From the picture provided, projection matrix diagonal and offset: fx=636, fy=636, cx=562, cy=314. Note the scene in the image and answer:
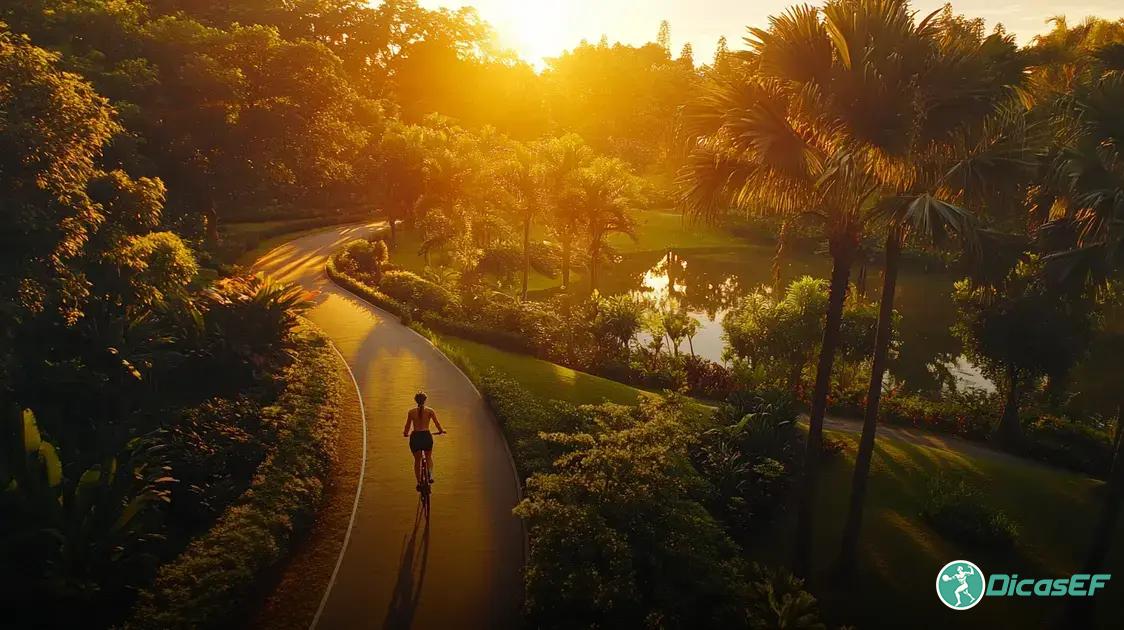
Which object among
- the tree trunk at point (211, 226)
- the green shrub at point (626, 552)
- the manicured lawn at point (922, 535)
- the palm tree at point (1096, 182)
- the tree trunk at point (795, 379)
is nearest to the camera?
the green shrub at point (626, 552)

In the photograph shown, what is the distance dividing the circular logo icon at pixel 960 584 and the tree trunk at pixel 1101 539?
4.18ft

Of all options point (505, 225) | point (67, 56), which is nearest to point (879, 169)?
point (67, 56)

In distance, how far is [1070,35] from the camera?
28.9 metres

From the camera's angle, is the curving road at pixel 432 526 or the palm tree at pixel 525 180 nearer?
the curving road at pixel 432 526

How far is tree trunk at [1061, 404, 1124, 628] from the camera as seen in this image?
9.71 metres

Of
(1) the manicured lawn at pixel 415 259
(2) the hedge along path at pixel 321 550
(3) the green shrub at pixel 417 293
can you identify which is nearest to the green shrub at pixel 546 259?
(1) the manicured lawn at pixel 415 259

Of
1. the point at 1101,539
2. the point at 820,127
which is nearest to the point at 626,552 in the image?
the point at 820,127

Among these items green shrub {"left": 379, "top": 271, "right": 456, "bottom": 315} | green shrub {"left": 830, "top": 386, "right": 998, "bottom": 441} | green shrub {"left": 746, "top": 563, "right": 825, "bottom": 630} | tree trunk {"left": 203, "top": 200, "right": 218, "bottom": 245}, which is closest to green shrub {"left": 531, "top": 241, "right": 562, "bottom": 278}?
green shrub {"left": 379, "top": 271, "right": 456, "bottom": 315}

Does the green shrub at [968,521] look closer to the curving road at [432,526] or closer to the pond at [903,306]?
the curving road at [432,526]

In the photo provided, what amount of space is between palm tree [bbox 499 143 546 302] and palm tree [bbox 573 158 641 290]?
226 centimetres

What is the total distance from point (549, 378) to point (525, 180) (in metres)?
18.0

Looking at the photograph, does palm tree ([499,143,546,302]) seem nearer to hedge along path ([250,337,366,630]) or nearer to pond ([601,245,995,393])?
pond ([601,245,995,393])

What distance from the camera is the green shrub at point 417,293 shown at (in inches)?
1062

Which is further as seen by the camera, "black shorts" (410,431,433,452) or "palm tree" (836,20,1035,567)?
"black shorts" (410,431,433,452)
